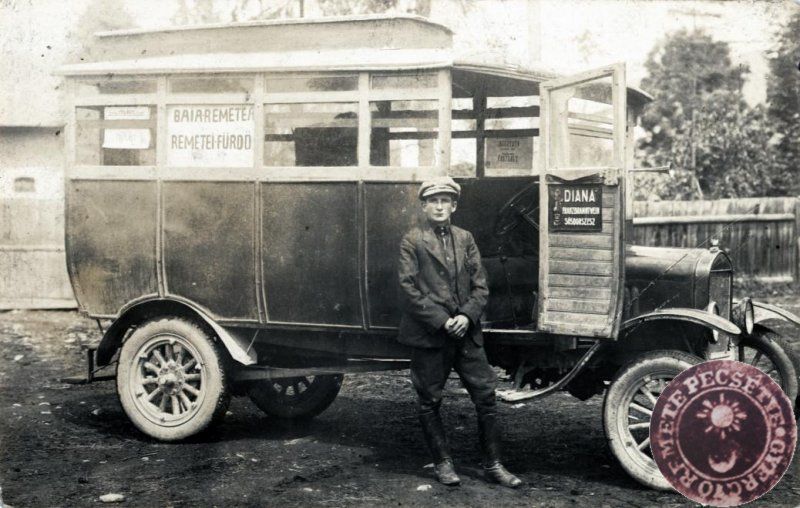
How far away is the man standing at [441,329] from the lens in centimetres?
499

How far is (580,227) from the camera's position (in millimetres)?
4945

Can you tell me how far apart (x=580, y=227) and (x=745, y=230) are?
1069 centimetres

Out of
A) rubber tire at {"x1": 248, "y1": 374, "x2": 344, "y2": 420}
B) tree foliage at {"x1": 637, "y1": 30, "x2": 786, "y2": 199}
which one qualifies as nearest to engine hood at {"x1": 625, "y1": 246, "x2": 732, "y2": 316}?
rubber tire at {"x1": 248, "y1": 374, "x2": 344, "y2": 420}

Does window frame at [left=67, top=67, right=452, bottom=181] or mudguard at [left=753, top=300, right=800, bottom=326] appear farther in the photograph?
mudguard at [left=753, top=300, right=800, bottom=326]

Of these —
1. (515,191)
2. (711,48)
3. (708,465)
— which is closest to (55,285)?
(515,191)

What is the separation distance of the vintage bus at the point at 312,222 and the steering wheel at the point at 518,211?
2 cm

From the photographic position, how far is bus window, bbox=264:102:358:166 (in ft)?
18.3

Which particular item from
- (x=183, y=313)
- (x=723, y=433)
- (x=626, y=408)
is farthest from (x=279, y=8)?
(x=723, y=433)

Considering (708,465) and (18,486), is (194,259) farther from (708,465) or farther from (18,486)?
(708,465)

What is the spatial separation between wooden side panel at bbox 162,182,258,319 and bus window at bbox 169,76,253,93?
0.69 meters

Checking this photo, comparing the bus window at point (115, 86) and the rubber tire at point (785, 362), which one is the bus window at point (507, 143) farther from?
the bus window at point (115, 86)

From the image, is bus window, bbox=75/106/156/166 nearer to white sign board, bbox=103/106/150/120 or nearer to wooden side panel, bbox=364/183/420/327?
white sign board, bbox=103/106/150/120

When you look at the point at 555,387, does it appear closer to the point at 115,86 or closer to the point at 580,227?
the point at 580,227

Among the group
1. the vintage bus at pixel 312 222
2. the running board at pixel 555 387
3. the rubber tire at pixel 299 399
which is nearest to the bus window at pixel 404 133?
the vintage bus at pixel 312 222
